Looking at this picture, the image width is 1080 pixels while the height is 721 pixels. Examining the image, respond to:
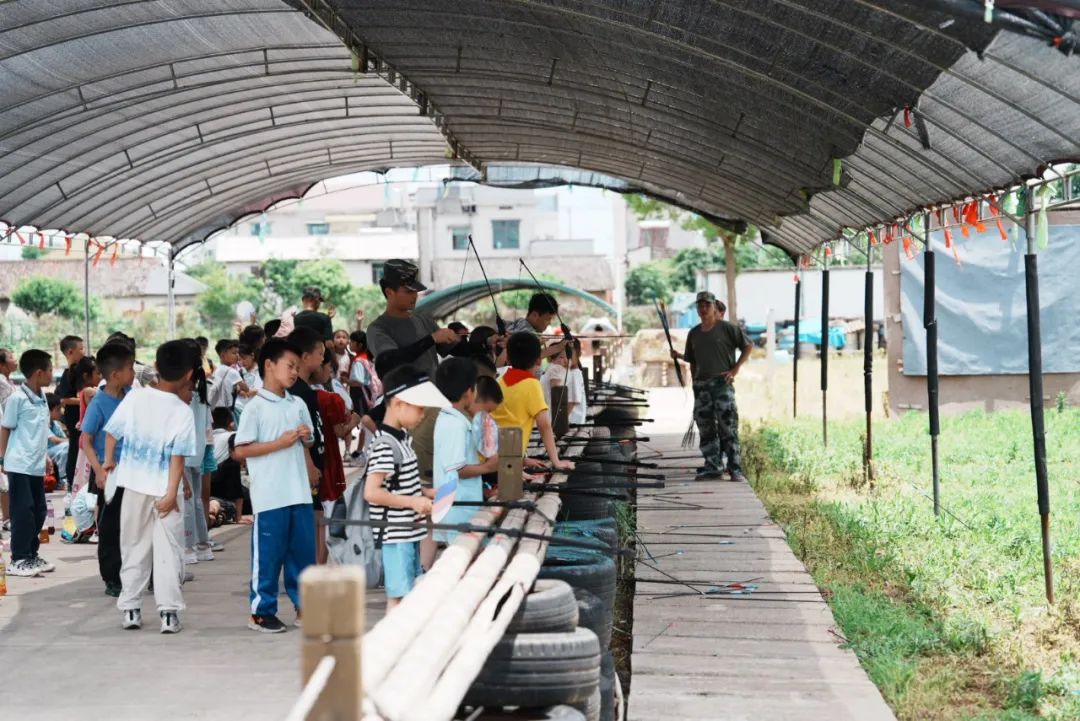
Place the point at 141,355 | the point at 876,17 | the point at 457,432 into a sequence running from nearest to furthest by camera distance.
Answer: the point at 457,432 < the point at 876,17 < the point at 141,355

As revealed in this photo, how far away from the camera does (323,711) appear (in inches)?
105

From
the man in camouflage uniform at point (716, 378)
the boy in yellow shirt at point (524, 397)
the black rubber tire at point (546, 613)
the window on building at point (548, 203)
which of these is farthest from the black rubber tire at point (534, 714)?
the window on building at point (548, 203)

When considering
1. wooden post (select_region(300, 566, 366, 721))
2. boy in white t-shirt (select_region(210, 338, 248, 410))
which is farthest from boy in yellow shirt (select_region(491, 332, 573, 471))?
wooden post (select_region(300, 566, 366, 721))

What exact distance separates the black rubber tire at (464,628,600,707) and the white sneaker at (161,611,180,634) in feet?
10.4

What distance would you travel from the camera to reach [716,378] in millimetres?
12000

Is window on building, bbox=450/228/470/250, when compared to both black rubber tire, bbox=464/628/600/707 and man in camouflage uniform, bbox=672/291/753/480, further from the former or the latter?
black rubber tire, bbox=464/628/600/707

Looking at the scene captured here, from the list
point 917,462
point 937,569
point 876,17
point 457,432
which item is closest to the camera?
point 457,432

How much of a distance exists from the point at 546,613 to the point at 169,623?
310cm

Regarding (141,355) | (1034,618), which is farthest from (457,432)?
(141,355)

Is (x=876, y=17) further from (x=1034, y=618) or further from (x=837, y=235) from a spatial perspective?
(x=837, y=235)

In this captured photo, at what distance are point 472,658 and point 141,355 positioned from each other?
3455 centimetres

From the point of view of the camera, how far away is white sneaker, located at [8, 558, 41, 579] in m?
8.52

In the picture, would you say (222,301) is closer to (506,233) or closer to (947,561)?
(506,233)

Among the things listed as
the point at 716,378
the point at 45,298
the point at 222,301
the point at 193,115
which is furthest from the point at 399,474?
the point at 45,298
